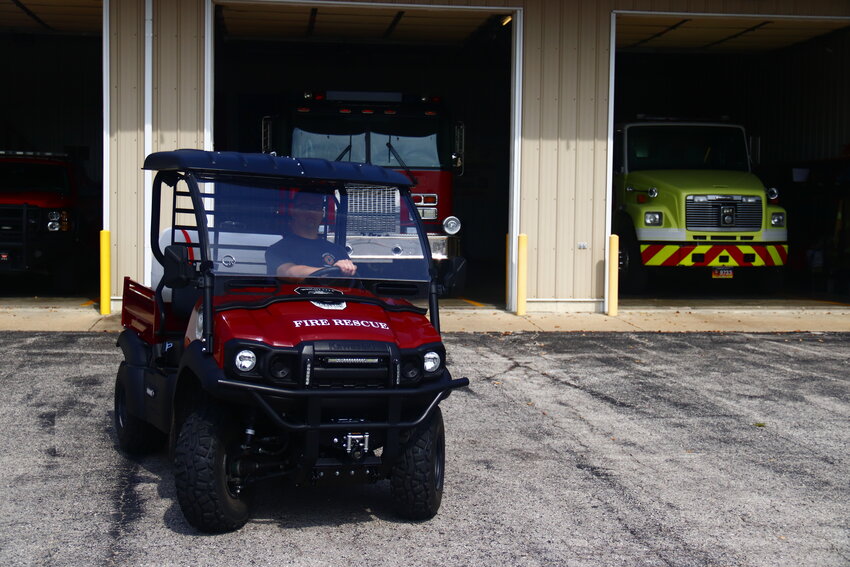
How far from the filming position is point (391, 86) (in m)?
25.8

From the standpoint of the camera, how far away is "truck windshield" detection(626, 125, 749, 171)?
1775 centimetres

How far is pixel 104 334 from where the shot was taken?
41.8 ft

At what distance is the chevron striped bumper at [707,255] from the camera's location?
1656 centimetres

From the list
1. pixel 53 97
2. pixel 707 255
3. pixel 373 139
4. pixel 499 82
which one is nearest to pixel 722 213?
pixel 707 255

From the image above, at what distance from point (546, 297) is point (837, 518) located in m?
9.58

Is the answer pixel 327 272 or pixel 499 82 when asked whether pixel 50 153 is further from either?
pixel 327 272

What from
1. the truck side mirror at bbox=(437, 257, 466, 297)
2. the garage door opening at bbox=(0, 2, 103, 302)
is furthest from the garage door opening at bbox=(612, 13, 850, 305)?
the truck side mirror at bbox=(437, 257, 466, 297)

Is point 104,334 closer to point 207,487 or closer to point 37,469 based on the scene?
point 37,469

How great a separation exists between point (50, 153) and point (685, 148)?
10596 millimetres

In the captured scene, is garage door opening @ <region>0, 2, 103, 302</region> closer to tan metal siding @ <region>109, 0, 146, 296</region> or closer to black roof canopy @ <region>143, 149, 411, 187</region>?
tan metal siding @ <region>109, 0, 146, 296</region>

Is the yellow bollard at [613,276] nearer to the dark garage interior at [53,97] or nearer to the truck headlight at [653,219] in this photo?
the truck headlight at [653,219]

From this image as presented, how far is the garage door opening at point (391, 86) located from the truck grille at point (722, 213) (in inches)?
126

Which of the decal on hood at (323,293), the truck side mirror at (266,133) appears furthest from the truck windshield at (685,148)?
the decal on hood at (323,293)

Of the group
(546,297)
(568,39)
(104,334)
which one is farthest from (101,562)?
(568,39)
